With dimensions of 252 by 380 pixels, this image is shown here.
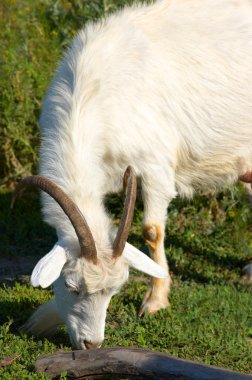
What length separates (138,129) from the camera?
20.3 feet

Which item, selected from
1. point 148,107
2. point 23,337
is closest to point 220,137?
point 148,107

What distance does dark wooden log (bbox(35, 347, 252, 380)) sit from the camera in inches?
178

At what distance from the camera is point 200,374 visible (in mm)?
4488

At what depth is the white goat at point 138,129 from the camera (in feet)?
17.7

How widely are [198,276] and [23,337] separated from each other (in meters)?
2.39

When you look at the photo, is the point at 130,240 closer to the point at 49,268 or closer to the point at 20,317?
the point at 20,317

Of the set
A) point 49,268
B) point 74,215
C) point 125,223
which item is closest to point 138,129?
point 125,223

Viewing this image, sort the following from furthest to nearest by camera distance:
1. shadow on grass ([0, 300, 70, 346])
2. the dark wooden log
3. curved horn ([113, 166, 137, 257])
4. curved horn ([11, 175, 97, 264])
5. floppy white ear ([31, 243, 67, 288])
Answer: shadow on grass ([0, 300, 70, 346]) < curved horn ([113, 166, 137, 257]) < curved horn ([11, 175, 97, 264]) < floppy white ear ([31, 243, 67, 288]) < the dark wooden log

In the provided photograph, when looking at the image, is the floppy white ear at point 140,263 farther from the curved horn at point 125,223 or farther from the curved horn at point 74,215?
the curved horn at point 74,215

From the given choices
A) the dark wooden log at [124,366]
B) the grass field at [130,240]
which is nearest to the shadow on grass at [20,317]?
the grass field at [130,240]

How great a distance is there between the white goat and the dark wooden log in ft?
1.33

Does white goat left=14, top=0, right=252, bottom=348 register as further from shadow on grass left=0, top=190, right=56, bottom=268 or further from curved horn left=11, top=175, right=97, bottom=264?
shadow on grass left=0, top=190, right=56, bottom=268

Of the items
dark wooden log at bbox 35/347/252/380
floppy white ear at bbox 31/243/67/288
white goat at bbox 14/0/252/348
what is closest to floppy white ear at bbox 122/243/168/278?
white goat at bbox 14/0/252/348

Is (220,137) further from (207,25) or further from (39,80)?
(39,80)
